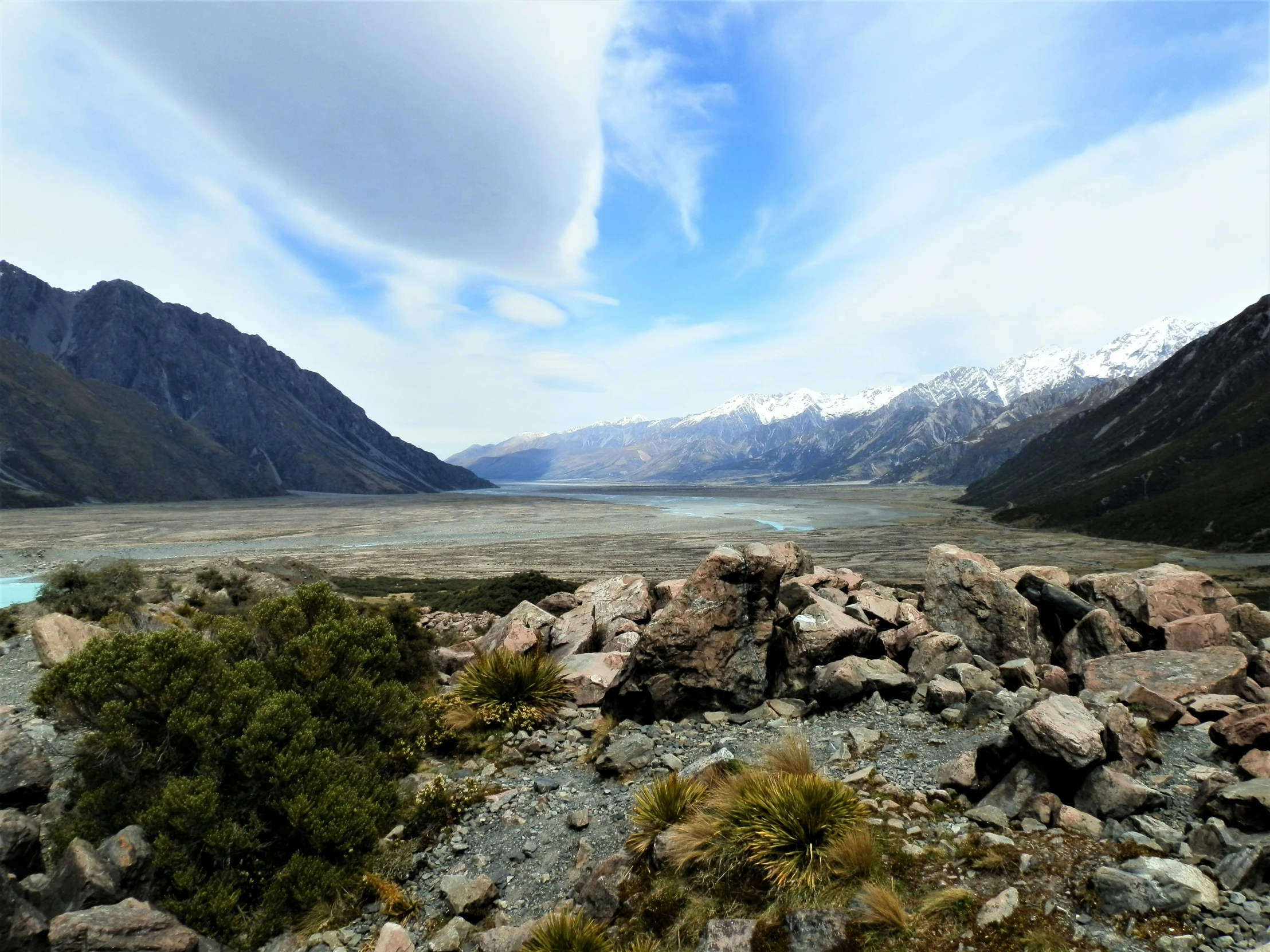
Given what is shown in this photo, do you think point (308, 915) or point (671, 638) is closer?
point (308, 915)

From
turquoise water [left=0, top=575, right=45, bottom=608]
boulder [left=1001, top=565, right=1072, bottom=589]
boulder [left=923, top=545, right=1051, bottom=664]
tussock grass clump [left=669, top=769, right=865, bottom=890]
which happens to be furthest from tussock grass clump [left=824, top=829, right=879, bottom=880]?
turquoise water [left=0, top=575, right=45, bottom=608]

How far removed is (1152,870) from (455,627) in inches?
1020

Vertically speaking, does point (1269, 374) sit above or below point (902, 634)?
above

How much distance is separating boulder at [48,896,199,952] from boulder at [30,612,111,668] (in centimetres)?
1295

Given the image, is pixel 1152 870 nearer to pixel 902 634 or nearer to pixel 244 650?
pixel 902 634

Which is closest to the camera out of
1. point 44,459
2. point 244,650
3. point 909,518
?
point 244,650

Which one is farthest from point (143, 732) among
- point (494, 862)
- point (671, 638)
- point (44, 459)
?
point (44, 459)

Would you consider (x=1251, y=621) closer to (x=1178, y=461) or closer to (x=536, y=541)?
(x=536, y=541)

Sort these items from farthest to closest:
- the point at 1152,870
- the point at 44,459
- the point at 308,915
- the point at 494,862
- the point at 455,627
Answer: the point at 44,459
the point at 455,627
the point at 494,862
the point at 308,915
the point at 1152,870

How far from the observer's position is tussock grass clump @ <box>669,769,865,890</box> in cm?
689

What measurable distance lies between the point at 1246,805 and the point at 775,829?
4.94 meters

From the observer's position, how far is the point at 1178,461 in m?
120

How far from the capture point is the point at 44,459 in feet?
573

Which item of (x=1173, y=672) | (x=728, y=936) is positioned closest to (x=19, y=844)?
(x=728, y=936)
